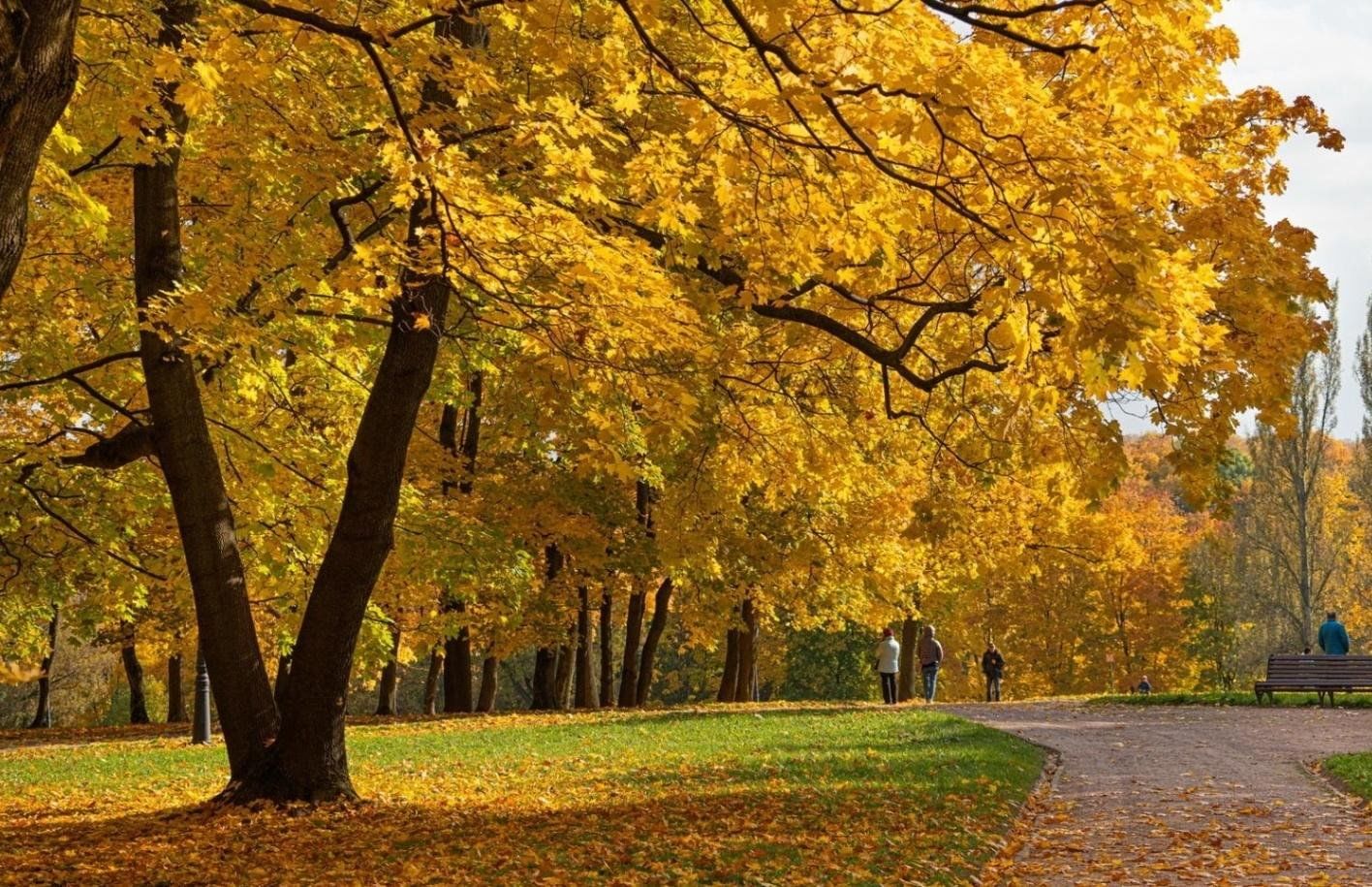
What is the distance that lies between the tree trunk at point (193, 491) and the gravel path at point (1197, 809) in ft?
20.0

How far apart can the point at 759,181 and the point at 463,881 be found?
4526 mm

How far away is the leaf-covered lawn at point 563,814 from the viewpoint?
24.1 feet

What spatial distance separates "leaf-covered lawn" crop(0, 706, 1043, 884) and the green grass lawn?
783cm

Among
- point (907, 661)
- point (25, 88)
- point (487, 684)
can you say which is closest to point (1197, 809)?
point (25, 88)

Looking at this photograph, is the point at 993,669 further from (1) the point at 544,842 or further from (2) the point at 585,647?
(1) the point at 544,842

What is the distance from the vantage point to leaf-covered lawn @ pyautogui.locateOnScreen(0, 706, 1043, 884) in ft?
24.1

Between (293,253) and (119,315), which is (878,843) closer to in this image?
(293,253)

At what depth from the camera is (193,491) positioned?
10023 millimetres

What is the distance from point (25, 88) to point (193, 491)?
593cm

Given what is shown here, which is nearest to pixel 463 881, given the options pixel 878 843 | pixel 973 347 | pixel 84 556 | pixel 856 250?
pixel 878 843

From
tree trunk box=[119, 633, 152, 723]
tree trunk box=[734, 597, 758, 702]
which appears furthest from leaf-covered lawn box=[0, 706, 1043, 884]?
tree trunk box=[119, 633, 152, 723]

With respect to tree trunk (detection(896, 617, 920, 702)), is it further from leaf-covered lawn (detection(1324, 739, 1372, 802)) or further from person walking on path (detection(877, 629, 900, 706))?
leaf-covered lawn (detection(1324, 739, 1372, 802))

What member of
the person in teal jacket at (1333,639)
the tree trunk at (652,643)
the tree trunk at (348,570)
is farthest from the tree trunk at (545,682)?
the tree trunk at (348,570)

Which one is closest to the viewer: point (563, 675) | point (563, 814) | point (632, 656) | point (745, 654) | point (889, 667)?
point (563, 814)
